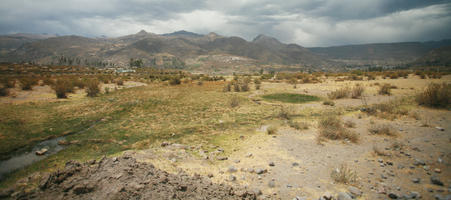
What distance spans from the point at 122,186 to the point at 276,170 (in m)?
4.28

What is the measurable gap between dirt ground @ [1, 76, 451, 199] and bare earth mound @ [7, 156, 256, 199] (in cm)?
2

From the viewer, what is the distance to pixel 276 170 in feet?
19.5

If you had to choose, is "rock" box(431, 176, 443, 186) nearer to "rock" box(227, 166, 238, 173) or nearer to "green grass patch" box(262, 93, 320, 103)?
"rock" box(227, 166, 238, 173)

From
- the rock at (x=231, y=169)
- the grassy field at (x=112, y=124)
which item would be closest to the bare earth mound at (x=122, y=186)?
the rock at (x=231, y=169)

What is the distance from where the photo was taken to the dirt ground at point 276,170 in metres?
4.28

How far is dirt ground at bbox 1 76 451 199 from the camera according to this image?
428cm

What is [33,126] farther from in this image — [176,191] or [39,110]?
[176,191]

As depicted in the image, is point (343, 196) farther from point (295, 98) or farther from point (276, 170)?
point (295, 98)

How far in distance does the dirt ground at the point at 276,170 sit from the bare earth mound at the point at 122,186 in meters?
0.02

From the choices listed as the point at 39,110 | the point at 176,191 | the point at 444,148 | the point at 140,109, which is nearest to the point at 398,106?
the point at 444,148

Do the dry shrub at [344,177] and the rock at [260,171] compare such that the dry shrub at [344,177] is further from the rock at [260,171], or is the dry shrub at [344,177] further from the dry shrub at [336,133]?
the dry shrub at [336,133]

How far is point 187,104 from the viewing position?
1706cm

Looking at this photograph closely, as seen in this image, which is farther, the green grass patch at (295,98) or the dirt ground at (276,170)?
the green grass patch at (295,98)

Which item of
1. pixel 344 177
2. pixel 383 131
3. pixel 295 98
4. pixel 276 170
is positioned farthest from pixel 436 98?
pixel 276 170
